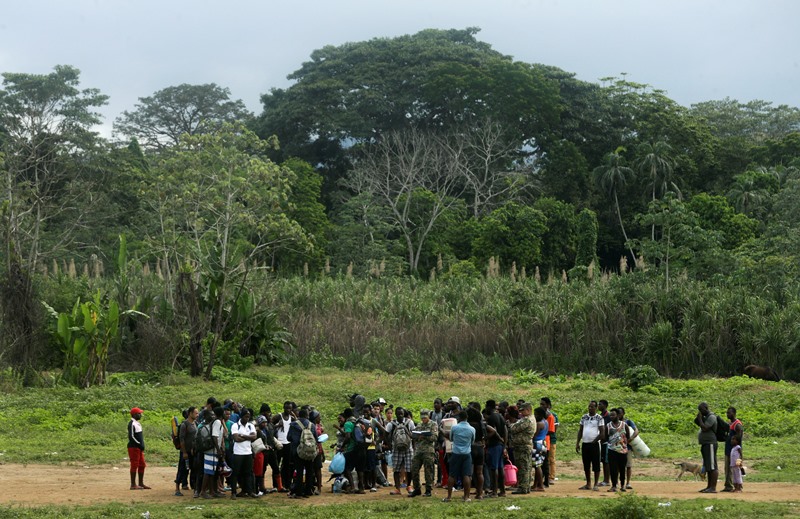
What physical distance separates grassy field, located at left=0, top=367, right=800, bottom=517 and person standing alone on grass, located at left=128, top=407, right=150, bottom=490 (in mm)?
1564

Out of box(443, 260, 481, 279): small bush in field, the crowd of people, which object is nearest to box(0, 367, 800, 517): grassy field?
the crowd of people

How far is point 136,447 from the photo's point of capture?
14.9m

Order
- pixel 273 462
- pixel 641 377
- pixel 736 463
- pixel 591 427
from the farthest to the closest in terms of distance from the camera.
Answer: pixel 641 377, pixel 273 462, pixel 591 427, pixel 736 463

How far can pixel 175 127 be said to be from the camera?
78625 millimetres

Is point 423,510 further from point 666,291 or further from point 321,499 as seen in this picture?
point 666,291

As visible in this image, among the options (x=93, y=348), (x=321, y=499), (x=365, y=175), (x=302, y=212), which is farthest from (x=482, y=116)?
(x=321, y=499)

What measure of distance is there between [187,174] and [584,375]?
12.3m

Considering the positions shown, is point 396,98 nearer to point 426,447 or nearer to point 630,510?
point 426,447

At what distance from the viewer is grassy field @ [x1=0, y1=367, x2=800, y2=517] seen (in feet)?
44.2

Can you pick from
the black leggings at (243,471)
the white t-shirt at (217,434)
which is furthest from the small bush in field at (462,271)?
the white t-shirt at (217,434)

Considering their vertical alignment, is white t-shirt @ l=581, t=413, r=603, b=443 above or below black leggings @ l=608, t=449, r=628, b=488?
above

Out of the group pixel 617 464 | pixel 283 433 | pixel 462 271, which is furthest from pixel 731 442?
pixel 462 271

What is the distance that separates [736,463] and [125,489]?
318 inches

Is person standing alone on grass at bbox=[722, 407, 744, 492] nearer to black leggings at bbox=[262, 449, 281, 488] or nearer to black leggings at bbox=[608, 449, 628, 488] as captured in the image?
black leggings at bbox=[608, 449, 628, 488]
